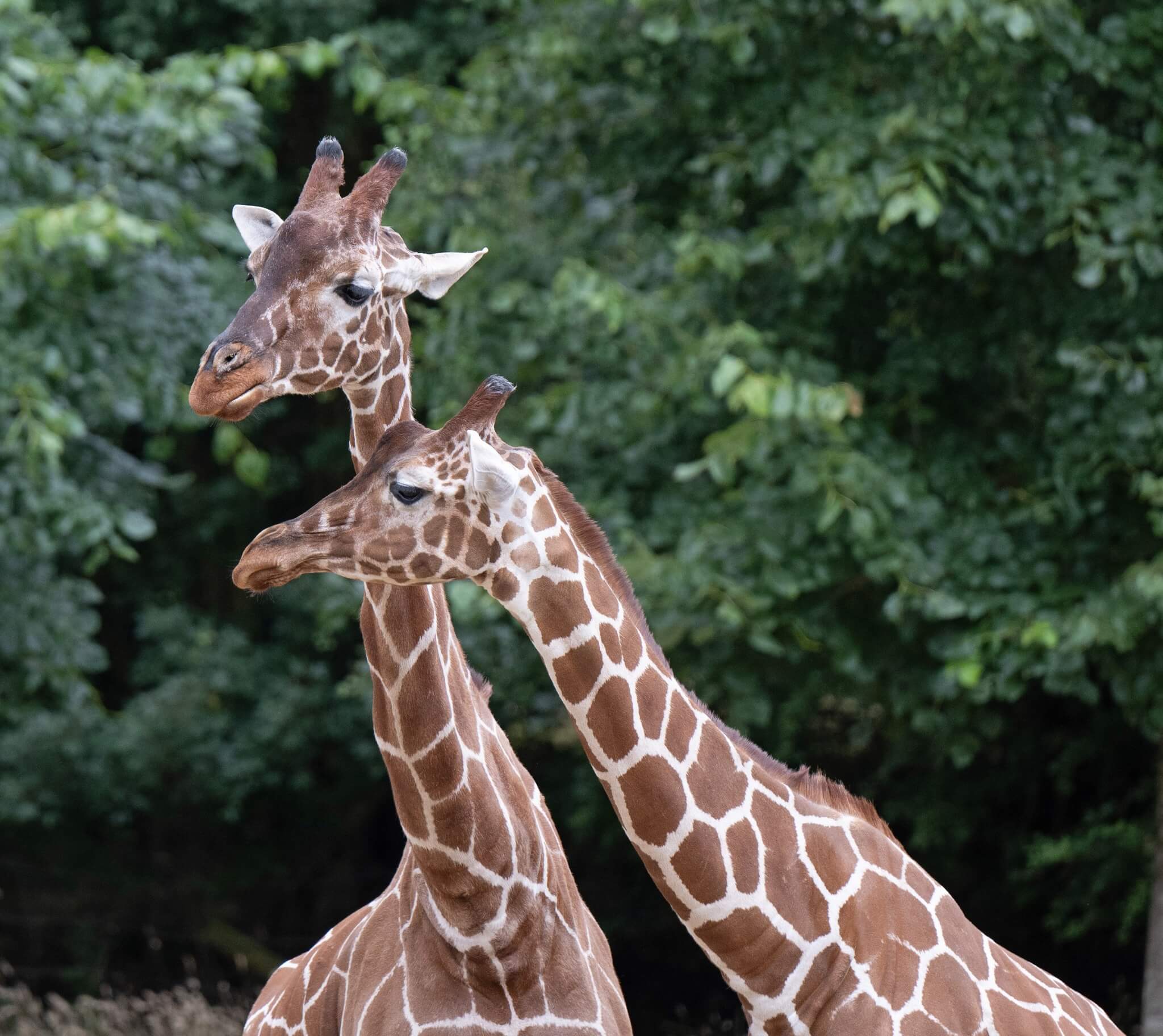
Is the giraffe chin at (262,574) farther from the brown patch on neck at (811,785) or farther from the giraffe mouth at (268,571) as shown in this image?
the brown patch on neck at (811,785)

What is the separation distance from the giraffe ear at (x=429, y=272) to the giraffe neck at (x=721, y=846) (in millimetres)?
608

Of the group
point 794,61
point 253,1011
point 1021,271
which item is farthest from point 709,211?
point 253,1011

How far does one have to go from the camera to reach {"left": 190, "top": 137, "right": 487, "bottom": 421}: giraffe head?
9.99 ft

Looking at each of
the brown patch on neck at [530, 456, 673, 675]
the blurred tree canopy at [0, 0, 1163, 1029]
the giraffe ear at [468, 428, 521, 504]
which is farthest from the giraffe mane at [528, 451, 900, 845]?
the blurred tree canopy at [0, 0, 1163, 1029]

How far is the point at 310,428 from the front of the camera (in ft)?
34.4

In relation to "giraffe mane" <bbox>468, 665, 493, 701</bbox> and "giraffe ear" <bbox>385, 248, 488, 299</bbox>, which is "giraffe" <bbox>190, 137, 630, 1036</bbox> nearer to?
"giraffe ear" <bbox>385, 248, 488, 299</bbox>

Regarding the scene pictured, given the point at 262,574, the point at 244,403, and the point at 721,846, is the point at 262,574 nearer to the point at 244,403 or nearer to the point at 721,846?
→ the point at 244,403

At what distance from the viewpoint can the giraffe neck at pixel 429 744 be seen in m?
3.40

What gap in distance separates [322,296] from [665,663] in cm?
101

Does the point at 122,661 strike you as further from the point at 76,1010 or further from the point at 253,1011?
the point at 253,1011

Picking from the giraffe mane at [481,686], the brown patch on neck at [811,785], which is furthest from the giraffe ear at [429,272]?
the brown patch on neck at [811,785]

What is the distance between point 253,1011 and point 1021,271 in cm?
407

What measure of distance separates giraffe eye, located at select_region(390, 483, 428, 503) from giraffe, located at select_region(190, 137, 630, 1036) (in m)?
0.35

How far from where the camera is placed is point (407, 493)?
9.77 ft
